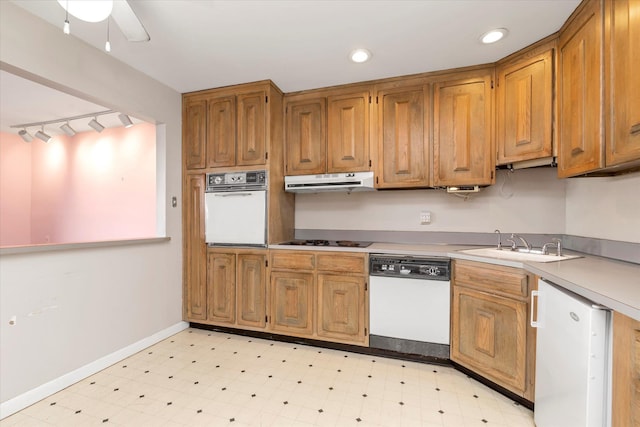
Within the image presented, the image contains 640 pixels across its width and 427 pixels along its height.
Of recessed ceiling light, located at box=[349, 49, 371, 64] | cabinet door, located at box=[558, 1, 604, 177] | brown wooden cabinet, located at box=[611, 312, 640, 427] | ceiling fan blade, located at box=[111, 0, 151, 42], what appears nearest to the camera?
brown wooden cabinet, located at box=[611, 312, 640, 427]

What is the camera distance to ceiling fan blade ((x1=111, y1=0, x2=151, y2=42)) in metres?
1.39

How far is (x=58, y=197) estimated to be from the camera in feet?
14.5

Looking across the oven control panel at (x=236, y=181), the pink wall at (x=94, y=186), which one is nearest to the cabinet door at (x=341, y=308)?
the oven control panel at (x=236, y=181)

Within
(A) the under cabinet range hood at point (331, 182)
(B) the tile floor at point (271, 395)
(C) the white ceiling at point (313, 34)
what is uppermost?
(C) the white ceiling at point (313, 34)

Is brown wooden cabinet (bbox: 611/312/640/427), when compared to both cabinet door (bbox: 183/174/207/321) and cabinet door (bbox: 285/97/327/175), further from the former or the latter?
cabinet door (bbox: 183/174/207/321)

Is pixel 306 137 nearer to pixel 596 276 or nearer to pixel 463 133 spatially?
pixel 463 133

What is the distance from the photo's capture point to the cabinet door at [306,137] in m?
2.77

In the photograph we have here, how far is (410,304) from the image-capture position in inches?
88.7

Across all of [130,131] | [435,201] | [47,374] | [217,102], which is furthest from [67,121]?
[435,201]

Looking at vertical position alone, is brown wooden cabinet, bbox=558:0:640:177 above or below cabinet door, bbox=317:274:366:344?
above

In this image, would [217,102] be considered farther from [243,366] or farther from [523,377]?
[523,377]

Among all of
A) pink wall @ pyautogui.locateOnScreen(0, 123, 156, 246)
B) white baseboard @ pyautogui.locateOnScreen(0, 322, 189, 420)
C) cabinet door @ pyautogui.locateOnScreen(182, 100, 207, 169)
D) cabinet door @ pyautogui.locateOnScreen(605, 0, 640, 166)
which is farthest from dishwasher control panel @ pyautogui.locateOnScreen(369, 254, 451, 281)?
pink wall @ pyautogui.locateOnScreen(0, 123, 156, 246)

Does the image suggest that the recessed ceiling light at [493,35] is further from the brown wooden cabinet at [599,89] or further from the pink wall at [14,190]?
the pink wall at [14,190]

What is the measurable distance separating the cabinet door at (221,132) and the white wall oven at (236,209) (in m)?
0.15
